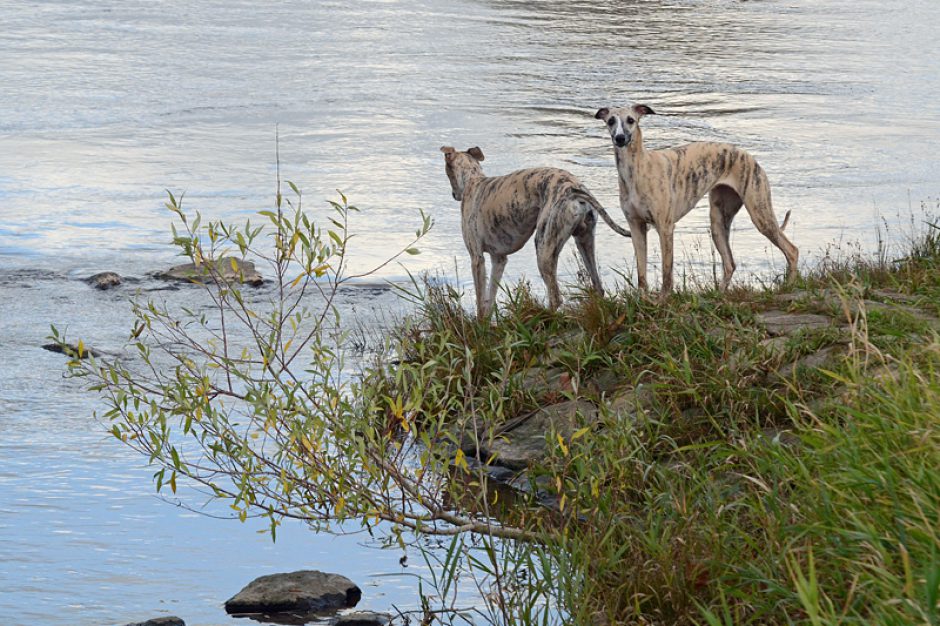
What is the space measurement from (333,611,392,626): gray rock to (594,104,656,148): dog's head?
444 centimetres

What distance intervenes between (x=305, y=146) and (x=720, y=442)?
12054 mm

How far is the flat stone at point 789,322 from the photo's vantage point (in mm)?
8336

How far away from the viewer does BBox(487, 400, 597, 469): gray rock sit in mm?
8344

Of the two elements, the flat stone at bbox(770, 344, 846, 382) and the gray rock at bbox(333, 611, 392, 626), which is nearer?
the gray rock at bbox(333, 611, 392, 626)

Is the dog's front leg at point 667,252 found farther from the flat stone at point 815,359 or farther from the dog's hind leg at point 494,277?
the flat stone at point 815,359

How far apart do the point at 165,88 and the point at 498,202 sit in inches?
506

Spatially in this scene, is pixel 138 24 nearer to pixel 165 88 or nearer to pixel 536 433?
pixel 165 88

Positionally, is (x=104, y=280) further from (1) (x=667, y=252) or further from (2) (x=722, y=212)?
(2) (x=722, y=212)

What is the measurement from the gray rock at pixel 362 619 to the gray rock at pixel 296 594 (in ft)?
0.50

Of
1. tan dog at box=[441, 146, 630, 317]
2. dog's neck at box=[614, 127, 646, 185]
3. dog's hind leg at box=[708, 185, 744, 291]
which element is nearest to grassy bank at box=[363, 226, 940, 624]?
tan dog at box=[441, 146, 630, 317]

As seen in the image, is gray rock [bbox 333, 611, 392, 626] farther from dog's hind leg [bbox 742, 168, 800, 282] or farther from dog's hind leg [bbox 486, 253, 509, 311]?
dog's hind leg [bbox 742, 168, 800, 282]

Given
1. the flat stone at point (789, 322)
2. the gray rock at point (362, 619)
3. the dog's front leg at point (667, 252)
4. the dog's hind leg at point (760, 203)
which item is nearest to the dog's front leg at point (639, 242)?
the dog's front leg at point (667, 252)

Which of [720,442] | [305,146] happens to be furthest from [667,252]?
[305,146]

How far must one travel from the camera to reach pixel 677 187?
10.3m
